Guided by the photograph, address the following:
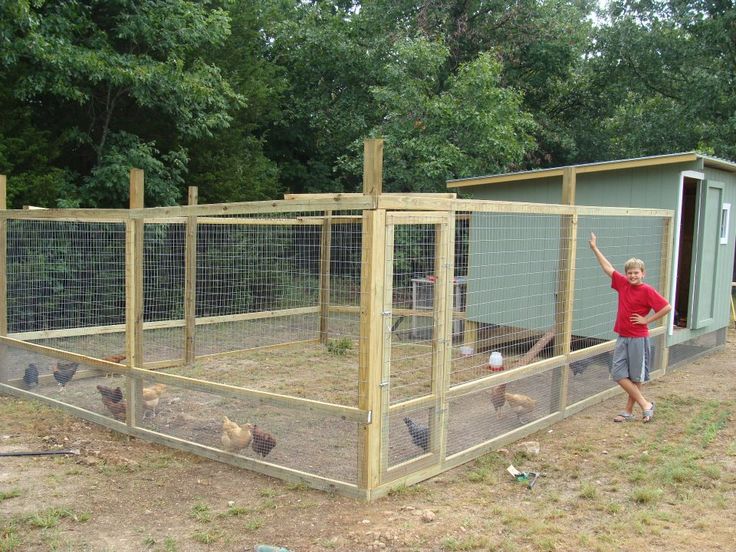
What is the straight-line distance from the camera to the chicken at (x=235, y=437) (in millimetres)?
4719

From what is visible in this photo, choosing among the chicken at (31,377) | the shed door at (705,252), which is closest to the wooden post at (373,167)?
the chicken at (31,377)

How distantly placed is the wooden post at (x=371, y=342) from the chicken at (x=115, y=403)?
2434 millimetres

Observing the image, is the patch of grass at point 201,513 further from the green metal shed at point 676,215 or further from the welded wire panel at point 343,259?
the welded wire panel at point 343,259

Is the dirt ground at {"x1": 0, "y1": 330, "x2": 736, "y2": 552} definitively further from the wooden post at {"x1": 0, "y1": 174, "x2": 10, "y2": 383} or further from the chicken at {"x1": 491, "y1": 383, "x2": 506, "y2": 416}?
the wooden post at {"x1": 0, "y1": 174, "x2": 10, "y2": 383}

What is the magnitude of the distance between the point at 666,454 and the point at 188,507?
3.45m

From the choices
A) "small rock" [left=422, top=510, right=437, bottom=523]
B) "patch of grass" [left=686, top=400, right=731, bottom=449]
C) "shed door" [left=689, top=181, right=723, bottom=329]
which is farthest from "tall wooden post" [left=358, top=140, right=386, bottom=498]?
"shed door" [left=689, top=181, right=723, bottom=329]

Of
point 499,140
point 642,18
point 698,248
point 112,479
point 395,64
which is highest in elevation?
point 642,18

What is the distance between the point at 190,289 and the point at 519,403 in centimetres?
402

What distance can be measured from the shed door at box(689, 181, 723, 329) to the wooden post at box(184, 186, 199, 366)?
604 centimetres

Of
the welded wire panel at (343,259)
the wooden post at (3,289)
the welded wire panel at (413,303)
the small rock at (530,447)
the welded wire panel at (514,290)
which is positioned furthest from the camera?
the welded wire panel at (343,259)

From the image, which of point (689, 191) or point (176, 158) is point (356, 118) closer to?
point (176, 158)

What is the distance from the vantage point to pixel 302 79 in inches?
714

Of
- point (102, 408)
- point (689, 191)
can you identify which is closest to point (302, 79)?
point (689, 191)

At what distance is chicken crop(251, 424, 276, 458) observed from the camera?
4.64m
